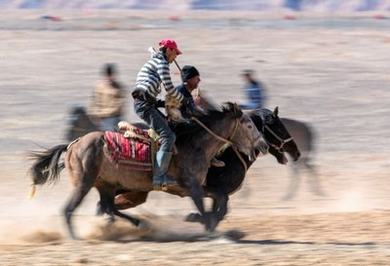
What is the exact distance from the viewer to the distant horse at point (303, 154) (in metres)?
20.0

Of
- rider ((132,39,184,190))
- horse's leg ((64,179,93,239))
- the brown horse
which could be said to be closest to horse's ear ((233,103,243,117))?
the brown horse

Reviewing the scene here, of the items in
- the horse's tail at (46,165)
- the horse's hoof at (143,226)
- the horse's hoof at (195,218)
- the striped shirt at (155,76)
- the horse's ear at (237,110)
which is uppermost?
the striped shirt at (155,76)

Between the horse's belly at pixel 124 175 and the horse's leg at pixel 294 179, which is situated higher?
the horse's belly at pixel 124 175

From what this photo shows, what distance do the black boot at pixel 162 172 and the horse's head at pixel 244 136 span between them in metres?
1.09

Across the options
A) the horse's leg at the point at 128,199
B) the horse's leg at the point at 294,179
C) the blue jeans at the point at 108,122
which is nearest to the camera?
the horse's leg at the point at 128,199

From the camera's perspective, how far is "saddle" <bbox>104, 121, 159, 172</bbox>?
560 inches

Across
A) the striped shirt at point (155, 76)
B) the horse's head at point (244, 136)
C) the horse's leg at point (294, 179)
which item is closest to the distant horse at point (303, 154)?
the horse's leg at point (294, 179)

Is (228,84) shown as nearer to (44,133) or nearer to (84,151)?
(44,133)

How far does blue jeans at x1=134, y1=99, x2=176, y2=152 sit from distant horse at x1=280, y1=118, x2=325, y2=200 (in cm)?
588

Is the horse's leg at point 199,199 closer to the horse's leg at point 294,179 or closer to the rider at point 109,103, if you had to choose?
the rider at point 109,103

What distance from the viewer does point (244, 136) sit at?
14883mm

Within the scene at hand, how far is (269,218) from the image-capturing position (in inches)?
661

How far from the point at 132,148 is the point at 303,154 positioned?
23.1ft

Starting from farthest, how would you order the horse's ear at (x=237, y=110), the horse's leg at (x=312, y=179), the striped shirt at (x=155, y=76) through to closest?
the horse's leg at (x=312, y=179)
the horse's ear at (x=237, y=110)
the striped shirt at (x=155, y=76)
